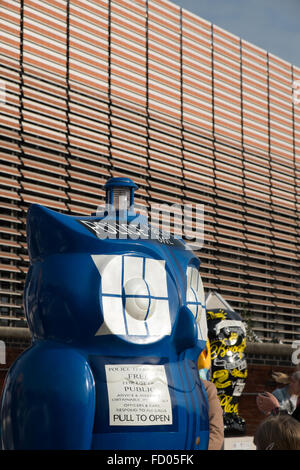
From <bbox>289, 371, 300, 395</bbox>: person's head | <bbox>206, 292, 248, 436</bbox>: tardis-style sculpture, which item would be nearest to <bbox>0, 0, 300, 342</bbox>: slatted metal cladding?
<bbox>206, 292, 248, 436</bbox>: tardis-style sculpture

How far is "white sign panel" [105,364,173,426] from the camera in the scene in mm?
3518

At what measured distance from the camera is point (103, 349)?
3.62 metres

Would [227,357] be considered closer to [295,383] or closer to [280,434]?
[295,383]

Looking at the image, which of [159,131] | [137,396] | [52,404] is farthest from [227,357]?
[159,131]

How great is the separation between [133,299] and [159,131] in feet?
54.2

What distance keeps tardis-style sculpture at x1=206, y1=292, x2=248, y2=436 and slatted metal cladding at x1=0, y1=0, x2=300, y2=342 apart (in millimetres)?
8339

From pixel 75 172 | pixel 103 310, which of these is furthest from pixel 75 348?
pixel 75 172

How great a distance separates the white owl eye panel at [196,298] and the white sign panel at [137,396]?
526 mm

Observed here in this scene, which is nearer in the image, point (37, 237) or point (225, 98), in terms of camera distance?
point (37, 237)

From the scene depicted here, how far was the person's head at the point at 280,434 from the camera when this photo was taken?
225cm

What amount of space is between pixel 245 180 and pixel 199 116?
116 inches

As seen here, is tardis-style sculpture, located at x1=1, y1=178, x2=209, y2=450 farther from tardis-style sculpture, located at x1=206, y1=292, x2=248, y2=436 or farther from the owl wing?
tardis-style sculpture, located at x1=206, y1=292, x2=248, y2=436

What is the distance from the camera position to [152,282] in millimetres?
3764

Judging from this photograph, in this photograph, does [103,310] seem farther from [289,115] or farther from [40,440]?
[289,115]
